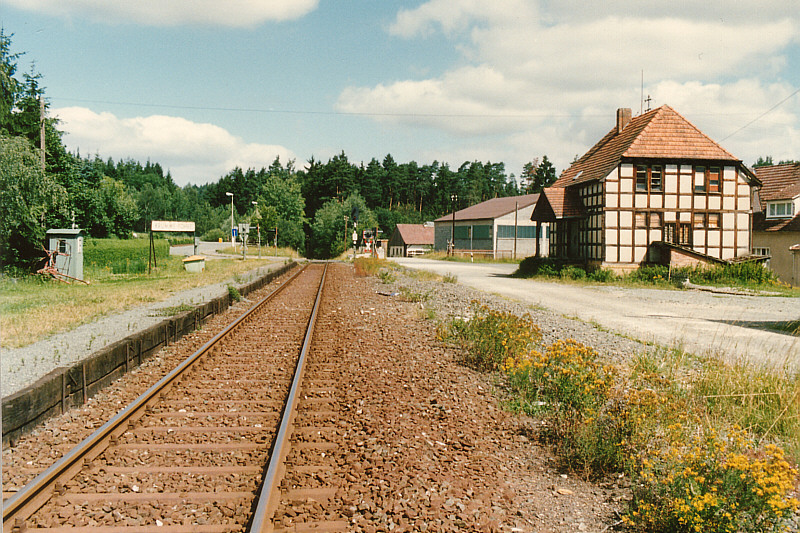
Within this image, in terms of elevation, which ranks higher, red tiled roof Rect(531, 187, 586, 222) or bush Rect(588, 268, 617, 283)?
red tiled roof Rect(531, 187, 586, 222)

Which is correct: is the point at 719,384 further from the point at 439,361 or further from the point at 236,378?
the point at 236,378

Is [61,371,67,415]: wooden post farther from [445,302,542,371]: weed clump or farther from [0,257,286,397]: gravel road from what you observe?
[445,302,542,371]: weed clump

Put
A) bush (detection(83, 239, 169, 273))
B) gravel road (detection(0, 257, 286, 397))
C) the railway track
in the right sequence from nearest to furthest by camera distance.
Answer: the railway track
gravel road (detection(0, 257, 286, 397))
bush (detection(83, 239, 169, 273))

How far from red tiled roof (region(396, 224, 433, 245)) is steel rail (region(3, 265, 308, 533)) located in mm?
79704

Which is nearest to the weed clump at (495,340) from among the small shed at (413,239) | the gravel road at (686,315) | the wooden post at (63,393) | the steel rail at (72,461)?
the gravel road at (686,315)

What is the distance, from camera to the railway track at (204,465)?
3.73 meters

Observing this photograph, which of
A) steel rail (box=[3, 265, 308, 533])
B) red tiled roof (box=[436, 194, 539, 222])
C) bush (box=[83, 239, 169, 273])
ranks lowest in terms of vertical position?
steel rail (box=[3, 265, 308, 533])

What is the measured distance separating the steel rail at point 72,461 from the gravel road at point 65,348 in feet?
3.42

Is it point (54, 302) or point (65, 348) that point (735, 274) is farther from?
point (65, 348)

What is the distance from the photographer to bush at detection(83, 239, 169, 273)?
2886cm

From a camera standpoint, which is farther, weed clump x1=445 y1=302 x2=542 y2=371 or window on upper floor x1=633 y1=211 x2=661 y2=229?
window on upper floor x1=633 y1=211 x2=661 y2=229

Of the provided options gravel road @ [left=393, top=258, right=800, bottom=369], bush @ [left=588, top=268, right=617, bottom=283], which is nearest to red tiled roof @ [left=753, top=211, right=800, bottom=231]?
bush @ [left=588, top=268, right=617, bottom=283]

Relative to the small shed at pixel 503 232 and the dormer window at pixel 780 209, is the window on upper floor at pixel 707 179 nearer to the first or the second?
the dormer window at pixel 780 209

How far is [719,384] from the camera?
21.2 feet
